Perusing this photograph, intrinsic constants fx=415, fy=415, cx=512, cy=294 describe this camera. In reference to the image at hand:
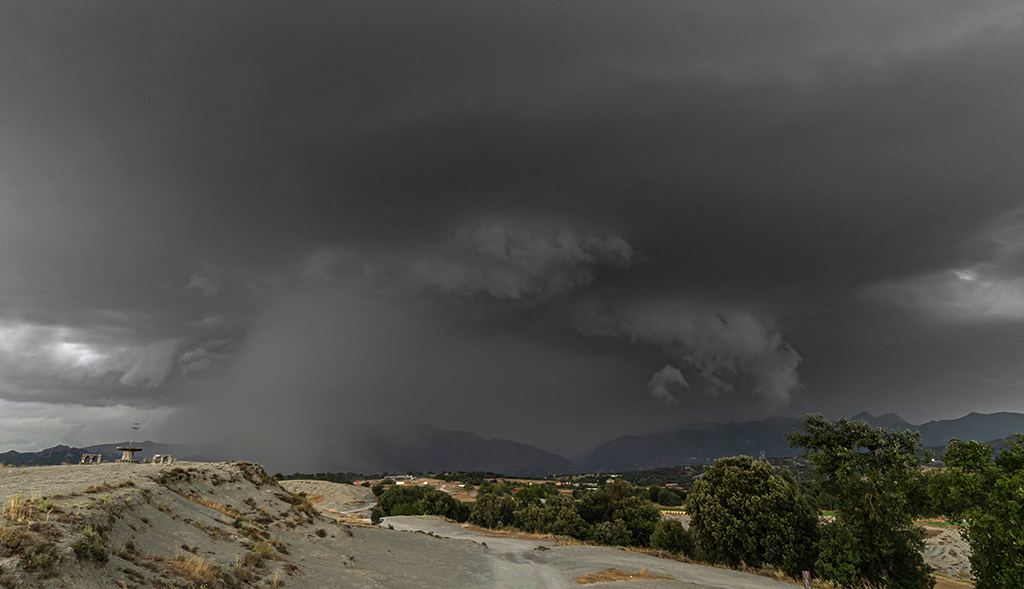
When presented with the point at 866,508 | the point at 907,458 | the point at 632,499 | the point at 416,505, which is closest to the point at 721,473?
the point at 866,508

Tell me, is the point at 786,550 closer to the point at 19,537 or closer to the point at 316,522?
the point at 316,522

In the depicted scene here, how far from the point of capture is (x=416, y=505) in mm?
101750

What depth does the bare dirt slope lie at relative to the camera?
11.1 meters

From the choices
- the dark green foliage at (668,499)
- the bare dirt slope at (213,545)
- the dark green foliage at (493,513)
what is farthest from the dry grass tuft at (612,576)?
the dark green foliage at (668,499)

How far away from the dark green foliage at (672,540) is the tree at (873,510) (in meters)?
20.6

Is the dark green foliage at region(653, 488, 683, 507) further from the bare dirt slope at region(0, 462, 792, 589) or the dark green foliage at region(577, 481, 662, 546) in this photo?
the bare dirt slope at region(0, 462, 792, 589)

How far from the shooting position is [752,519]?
3678 cm

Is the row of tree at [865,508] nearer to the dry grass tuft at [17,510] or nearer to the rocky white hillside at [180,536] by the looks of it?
the rocky white hillside at [180,536]

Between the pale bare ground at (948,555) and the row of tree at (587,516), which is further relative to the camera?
the pale bare ground at (948,555)

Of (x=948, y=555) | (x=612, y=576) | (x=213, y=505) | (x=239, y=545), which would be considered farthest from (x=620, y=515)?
(x=948, y=555)

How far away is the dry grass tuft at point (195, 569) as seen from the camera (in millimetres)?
13109

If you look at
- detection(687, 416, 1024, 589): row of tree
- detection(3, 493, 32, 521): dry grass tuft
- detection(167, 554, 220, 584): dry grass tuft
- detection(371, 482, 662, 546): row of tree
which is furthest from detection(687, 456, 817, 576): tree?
detection(3, 493, 32, 521): dry grass tuft

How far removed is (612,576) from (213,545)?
22.7 m

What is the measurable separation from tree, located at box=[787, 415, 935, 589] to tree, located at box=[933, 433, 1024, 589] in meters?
4.27
